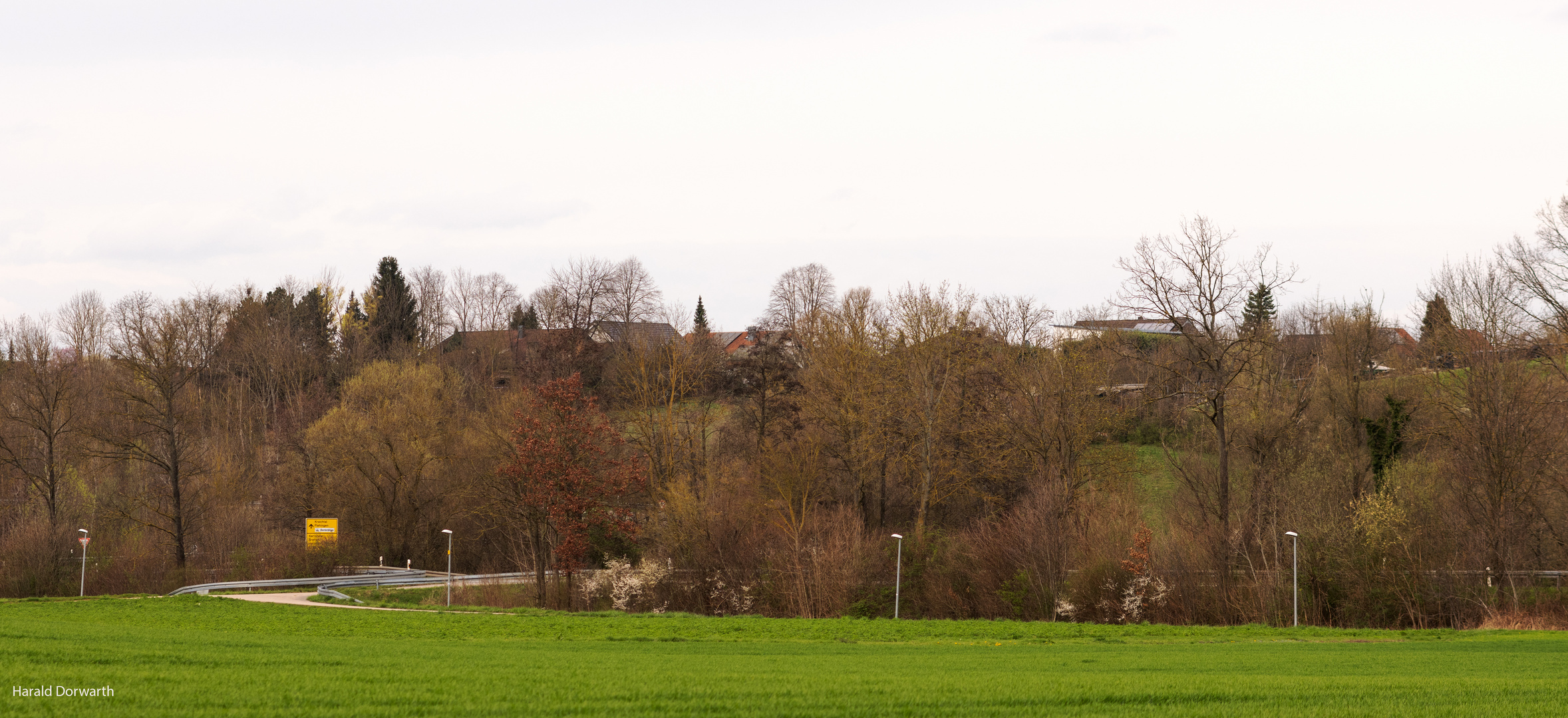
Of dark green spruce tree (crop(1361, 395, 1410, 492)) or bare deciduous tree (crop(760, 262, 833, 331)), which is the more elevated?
bare deciduous tree (crop(760, 262, 833, 331))

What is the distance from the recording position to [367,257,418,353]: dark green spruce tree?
80812mm

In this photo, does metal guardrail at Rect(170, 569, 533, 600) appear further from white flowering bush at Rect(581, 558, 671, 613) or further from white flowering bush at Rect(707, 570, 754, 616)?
white flowering bush at Rect(707, 570, 754, 616)

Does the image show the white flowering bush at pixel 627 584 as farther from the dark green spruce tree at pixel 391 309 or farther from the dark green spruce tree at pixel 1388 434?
the dark green spruce tree at pixel 391 309

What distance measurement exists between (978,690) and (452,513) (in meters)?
48.6

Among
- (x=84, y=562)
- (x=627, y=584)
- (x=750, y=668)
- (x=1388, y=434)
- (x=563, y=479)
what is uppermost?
(x=1388, y=434)

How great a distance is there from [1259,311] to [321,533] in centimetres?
5362

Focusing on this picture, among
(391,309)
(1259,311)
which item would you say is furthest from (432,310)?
(1259,311)

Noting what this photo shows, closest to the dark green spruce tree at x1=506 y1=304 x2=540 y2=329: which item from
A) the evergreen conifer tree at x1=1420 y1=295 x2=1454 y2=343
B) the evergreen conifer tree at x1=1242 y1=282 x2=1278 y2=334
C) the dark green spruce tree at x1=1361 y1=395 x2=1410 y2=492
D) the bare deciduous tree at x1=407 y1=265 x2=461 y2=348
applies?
the bare deciduous tree at x1=407 y1=265 x2=461 y2=348

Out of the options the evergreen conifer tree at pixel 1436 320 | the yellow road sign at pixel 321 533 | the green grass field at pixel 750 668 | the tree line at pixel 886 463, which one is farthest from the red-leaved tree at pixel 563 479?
the evergreen conifer tree at pixel 1436 320

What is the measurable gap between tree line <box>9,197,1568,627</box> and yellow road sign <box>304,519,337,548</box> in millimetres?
704

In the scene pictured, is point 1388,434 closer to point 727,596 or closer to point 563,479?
point 727,596

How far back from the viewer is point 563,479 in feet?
155

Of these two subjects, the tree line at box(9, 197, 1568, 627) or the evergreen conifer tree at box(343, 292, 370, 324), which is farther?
the evergreen conifer tree at box(343, 292, 370, 324)

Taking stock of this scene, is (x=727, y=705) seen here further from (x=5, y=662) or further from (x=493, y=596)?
(x=493, y=596)
